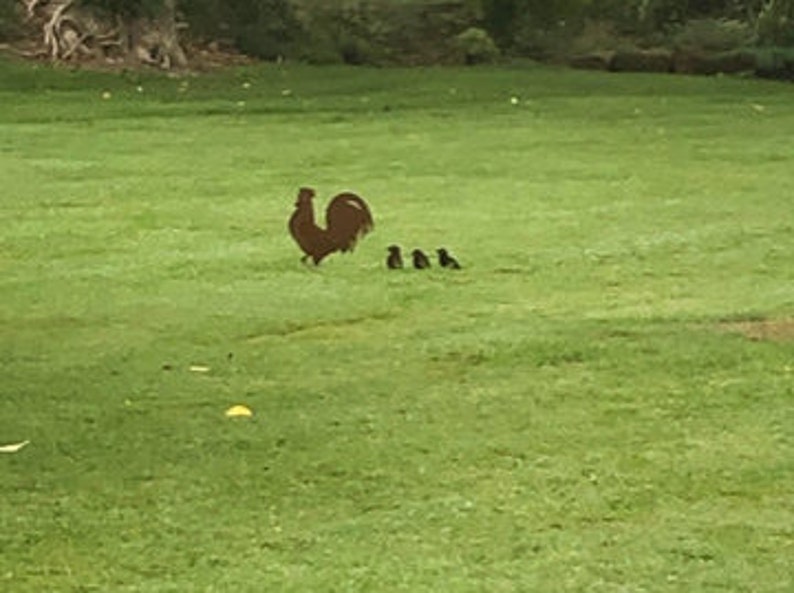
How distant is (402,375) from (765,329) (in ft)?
4.19

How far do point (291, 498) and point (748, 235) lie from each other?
14.1 ft

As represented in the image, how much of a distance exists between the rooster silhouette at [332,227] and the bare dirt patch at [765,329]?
1655 mm

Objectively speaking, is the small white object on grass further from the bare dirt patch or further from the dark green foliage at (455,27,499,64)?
the dark green foliage at (455,27,499,64)

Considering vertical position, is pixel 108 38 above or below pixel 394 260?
below

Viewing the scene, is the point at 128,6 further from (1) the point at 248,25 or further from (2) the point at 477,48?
(2) the point at 477,48

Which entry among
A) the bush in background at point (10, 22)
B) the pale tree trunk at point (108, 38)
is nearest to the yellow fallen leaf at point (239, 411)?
the pale tree trunk at point (108, 38)

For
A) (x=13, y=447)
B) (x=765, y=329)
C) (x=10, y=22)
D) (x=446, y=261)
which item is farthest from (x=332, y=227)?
(x=10, y=22)

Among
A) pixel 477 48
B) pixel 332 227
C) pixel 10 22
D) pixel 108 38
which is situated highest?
pixel 332 227

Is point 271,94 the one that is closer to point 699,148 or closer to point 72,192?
point 699,148

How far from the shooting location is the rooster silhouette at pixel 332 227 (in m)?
7.36

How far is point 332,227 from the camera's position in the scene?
752 centimetres

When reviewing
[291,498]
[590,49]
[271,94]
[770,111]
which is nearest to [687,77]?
[590,49]

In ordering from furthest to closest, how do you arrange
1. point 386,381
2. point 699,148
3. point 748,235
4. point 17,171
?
point 699,148
point 17,171
point 748,235
point 386,381

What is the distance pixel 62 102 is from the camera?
14.3 meters
